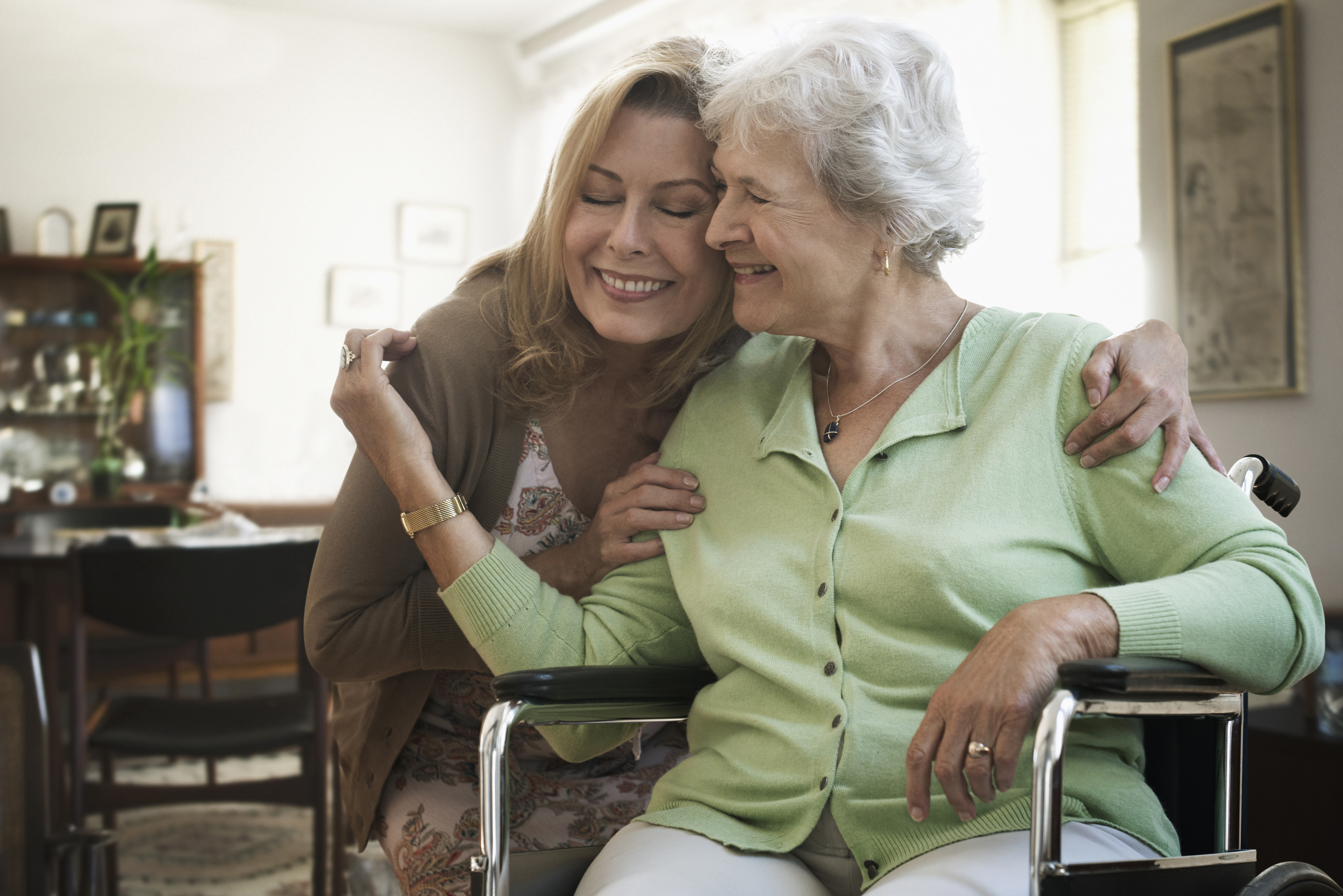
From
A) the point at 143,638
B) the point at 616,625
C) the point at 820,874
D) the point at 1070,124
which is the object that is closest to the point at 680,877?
the point at 820,874

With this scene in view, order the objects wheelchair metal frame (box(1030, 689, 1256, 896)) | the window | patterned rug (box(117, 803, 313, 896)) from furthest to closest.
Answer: the window → patterned rug (box(117, 803, 313, 896)) → wheelchair metal frame (box(1030, 689, 1256, 896))

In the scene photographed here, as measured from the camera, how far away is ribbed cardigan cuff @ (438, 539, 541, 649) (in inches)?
49.8

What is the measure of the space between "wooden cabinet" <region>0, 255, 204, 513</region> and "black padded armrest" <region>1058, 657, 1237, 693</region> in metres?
4.83

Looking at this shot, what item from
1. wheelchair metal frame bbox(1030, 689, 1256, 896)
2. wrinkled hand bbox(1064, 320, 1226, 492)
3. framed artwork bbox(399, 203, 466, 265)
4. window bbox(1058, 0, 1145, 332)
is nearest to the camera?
wheelchair metal frame bbox(1030, 689, 1256, 896)

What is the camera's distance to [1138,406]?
1.11 meters

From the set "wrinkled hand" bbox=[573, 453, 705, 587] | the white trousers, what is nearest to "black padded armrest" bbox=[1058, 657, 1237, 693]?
the white trousers

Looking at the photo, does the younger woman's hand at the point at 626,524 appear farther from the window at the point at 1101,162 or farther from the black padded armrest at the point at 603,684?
the window at the point at 1101,162

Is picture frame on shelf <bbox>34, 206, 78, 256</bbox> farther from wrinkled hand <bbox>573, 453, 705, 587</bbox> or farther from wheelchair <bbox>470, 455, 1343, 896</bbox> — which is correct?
wheelchair <bbox>470, 455, 1343, 896</bbox>

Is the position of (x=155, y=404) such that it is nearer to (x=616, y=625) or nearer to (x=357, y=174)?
(x=357, y=174)

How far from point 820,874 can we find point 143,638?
2737 mm

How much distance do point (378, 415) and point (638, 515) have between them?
0.33 m

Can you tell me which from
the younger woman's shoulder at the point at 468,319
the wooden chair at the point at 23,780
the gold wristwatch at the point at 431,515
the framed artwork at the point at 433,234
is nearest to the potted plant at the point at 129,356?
the framed artwork at the point at 433,234

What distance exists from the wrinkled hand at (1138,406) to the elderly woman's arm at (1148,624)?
2 centimetres

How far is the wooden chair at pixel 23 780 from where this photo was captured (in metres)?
1.20
